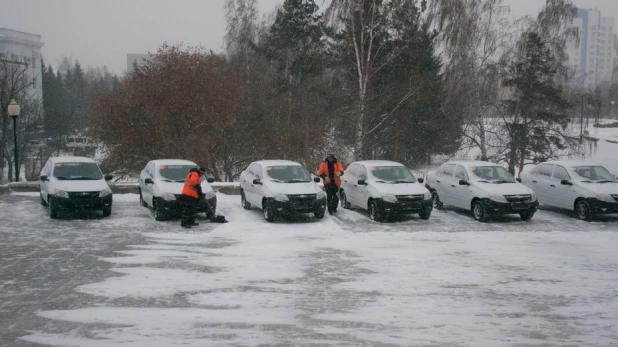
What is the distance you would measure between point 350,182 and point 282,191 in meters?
3.07

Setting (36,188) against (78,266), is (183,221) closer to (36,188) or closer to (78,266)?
(78,266)

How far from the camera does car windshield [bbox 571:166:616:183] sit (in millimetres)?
18406

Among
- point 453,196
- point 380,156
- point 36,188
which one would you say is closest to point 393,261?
point 453,196

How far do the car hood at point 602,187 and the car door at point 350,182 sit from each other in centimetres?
679

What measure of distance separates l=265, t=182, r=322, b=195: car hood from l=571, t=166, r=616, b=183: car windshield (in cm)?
825

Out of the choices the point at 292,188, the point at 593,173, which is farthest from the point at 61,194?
the point at 593,173

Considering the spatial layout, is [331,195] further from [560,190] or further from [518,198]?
[560,190]

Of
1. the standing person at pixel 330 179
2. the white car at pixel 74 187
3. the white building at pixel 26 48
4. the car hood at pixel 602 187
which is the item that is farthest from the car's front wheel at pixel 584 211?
the white building at pixel 26 48

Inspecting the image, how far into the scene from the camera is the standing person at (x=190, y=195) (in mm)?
15820

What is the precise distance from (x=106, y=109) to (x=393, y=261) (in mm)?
24117

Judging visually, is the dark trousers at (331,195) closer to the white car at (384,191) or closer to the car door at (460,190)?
the white car at (384,191)

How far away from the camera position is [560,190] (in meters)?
18.6

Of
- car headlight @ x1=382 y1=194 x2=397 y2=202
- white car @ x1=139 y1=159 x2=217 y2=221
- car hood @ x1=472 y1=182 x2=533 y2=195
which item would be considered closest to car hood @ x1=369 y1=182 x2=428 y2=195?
car headlight @ x1=382 y1=194 x2=397 y2=202

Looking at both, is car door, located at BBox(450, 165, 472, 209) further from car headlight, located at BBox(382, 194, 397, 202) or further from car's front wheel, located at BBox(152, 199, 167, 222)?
car's front wheel, located at BBox(152, 199, 167, 222)
